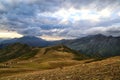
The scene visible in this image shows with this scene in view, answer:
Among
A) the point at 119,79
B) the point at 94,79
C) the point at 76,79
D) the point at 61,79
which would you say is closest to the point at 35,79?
the point at 61,79

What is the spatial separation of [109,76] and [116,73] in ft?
5.70

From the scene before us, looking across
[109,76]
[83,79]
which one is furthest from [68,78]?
[109,76]

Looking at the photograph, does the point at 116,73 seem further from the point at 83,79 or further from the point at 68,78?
the point at 68,78

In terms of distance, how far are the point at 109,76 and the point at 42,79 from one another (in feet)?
32.7

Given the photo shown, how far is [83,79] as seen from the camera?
29750 mm

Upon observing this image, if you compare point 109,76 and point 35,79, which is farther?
point 35,79

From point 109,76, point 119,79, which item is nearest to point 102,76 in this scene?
point 109,76

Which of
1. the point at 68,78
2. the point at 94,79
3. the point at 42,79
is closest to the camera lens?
the point at 94,79

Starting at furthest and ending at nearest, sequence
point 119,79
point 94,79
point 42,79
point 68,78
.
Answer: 1. point 42,79
2. point 68,78
3. point 94,79
4. point 119,79

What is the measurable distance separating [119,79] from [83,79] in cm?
468

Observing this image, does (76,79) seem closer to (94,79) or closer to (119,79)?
(94,79)

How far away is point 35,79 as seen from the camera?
35.8 metres

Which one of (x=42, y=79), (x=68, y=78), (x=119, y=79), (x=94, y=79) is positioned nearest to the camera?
(x=119, y=79)

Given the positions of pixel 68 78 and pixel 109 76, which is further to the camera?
pixel 68 78
